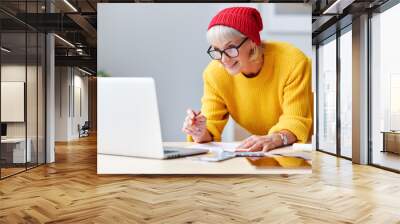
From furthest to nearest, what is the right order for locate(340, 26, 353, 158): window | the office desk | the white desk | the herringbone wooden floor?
locate(340, 26, 353, 158): window < the white desk < the office desk < the herringbone wooden floor

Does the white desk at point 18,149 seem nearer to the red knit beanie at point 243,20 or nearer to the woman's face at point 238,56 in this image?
the woman's face at point 238,56

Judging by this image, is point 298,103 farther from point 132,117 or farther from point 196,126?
point 132,117

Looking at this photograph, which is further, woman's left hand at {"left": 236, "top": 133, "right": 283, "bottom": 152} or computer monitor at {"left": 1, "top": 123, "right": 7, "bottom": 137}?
computer monitor at {"left": 1, "top": 123, "right": 7, "bottom": 137}

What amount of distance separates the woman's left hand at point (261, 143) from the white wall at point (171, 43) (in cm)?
15

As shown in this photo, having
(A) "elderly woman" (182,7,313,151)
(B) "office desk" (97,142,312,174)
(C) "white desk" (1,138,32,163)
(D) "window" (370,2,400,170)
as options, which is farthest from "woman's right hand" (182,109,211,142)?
(D) "window" (370,2,400,170)

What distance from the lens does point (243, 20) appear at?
164 inches

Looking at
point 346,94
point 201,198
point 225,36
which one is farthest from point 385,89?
point 225,36

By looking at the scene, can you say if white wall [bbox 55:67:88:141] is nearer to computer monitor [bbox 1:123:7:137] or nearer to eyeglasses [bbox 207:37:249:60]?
computer monitor [bbox 1:123:7:137]

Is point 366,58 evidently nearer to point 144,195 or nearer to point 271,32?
point 271,32

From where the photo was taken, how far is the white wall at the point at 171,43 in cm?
433

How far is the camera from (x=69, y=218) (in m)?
4.02

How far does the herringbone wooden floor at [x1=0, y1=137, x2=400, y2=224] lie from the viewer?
4.04 m

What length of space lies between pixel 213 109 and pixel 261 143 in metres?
0.57

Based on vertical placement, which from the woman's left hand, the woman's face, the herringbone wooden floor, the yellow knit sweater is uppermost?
the woman's face
